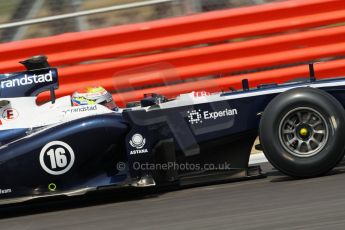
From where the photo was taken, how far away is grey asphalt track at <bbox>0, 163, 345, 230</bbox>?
509 centimetres

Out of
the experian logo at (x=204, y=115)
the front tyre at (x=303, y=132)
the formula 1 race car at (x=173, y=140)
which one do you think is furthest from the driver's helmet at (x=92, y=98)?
the front tyre at (x=303, y=132)

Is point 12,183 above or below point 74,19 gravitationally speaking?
below

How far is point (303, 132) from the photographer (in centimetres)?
634

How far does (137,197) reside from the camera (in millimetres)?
6652

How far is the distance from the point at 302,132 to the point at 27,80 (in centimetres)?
247

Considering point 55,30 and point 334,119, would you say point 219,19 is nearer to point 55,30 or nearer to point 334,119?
point 55,30

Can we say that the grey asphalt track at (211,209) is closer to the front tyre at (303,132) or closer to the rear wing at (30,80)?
the front tyre at (303,132)

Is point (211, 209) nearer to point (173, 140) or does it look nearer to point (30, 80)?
point (173, 140)

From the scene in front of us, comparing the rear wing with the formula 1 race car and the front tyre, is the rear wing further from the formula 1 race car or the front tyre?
the front tyre

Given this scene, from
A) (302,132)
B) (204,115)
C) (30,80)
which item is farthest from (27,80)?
(302,132)

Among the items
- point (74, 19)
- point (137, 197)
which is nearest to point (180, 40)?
point (74, 19)

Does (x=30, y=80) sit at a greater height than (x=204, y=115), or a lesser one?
greater

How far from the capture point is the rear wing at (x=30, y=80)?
6840mm

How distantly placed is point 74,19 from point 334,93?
408 cm
